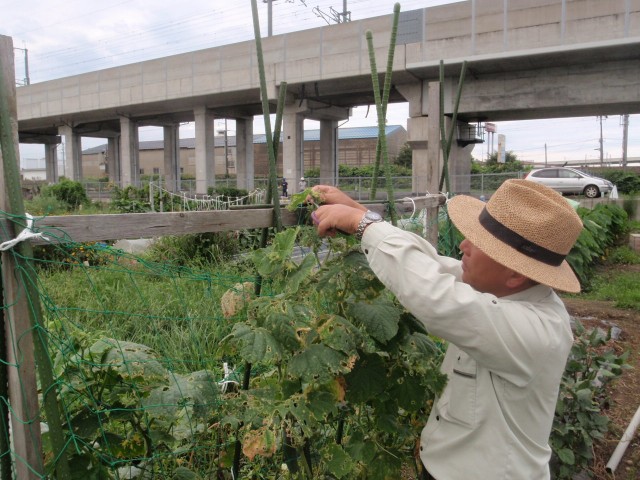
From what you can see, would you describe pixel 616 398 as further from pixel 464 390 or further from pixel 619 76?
pixel 619 76

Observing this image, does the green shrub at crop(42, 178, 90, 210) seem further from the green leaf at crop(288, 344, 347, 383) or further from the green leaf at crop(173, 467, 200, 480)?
the green leaf at crop(288, 344, 347, 383)

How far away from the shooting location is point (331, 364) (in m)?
1.70

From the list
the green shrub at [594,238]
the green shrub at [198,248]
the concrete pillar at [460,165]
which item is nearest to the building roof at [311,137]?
the concrete pillar at [460,165]

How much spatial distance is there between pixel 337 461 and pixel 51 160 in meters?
57.2

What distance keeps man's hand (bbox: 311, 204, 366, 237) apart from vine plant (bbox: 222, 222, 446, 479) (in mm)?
102

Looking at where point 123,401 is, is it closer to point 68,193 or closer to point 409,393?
point 409,393

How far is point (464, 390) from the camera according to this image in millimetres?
1807

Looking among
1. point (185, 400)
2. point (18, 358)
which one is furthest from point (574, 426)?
point (18, 358)

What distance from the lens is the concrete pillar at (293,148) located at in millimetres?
27469

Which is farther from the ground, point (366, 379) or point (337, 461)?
point (366, 379)

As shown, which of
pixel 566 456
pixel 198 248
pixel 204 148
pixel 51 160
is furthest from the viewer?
pixel 51 160

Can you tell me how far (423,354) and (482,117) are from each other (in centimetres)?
2393

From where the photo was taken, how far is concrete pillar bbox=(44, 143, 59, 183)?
50.4 m

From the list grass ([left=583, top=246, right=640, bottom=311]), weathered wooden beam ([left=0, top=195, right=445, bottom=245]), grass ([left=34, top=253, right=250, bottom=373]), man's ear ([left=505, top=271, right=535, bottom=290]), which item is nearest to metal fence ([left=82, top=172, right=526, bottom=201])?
grass ([left=583, top=246, right=640, bottom=311])
